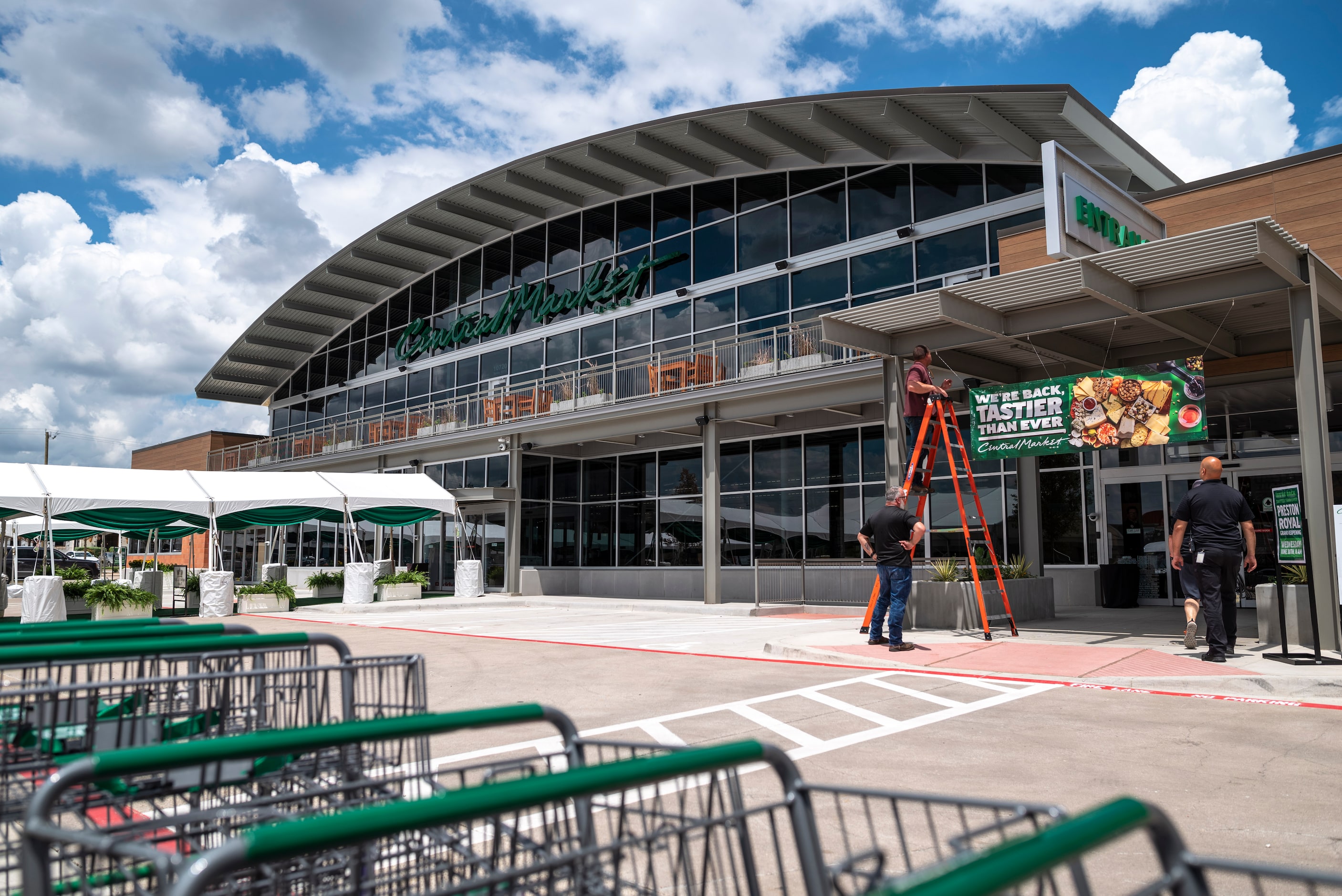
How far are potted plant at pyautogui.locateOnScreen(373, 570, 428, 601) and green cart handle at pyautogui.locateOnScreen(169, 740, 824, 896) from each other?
81.5 feet

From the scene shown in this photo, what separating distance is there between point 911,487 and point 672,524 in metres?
13.5

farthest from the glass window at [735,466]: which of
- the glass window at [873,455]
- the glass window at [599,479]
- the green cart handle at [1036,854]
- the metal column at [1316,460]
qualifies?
the green cart handle at [1036,854]

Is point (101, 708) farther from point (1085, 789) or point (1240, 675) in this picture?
point (1240, 675)

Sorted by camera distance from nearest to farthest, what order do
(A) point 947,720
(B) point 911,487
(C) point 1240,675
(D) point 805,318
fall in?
1. (A) point 947,720
2. (C) point 1240,675
3. (B) point 911,487
4. (D) point 805,318

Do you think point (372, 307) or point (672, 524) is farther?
point (372, 307)

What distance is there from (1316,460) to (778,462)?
13995mm

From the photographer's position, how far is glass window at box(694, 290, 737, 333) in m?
25.1

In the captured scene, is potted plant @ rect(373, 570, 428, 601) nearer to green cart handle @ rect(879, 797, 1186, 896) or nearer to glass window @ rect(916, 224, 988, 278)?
glass window @ rect(916, 224, 988, 278)

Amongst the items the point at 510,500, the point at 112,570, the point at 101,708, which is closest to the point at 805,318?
the point at 510,500

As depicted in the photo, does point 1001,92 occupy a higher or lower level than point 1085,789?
higher

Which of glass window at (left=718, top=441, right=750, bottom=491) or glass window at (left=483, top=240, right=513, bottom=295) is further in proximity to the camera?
glass window at (left=483, top=240, right=513, bottom=295)

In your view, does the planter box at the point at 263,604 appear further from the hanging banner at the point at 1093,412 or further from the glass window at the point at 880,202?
the hanging banner at the point at 1093,412

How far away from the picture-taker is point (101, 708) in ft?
14.0

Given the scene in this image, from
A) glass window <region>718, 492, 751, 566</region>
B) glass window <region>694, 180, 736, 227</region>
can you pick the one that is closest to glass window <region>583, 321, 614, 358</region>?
glass window <region>694, 180, 736, 227</region>
